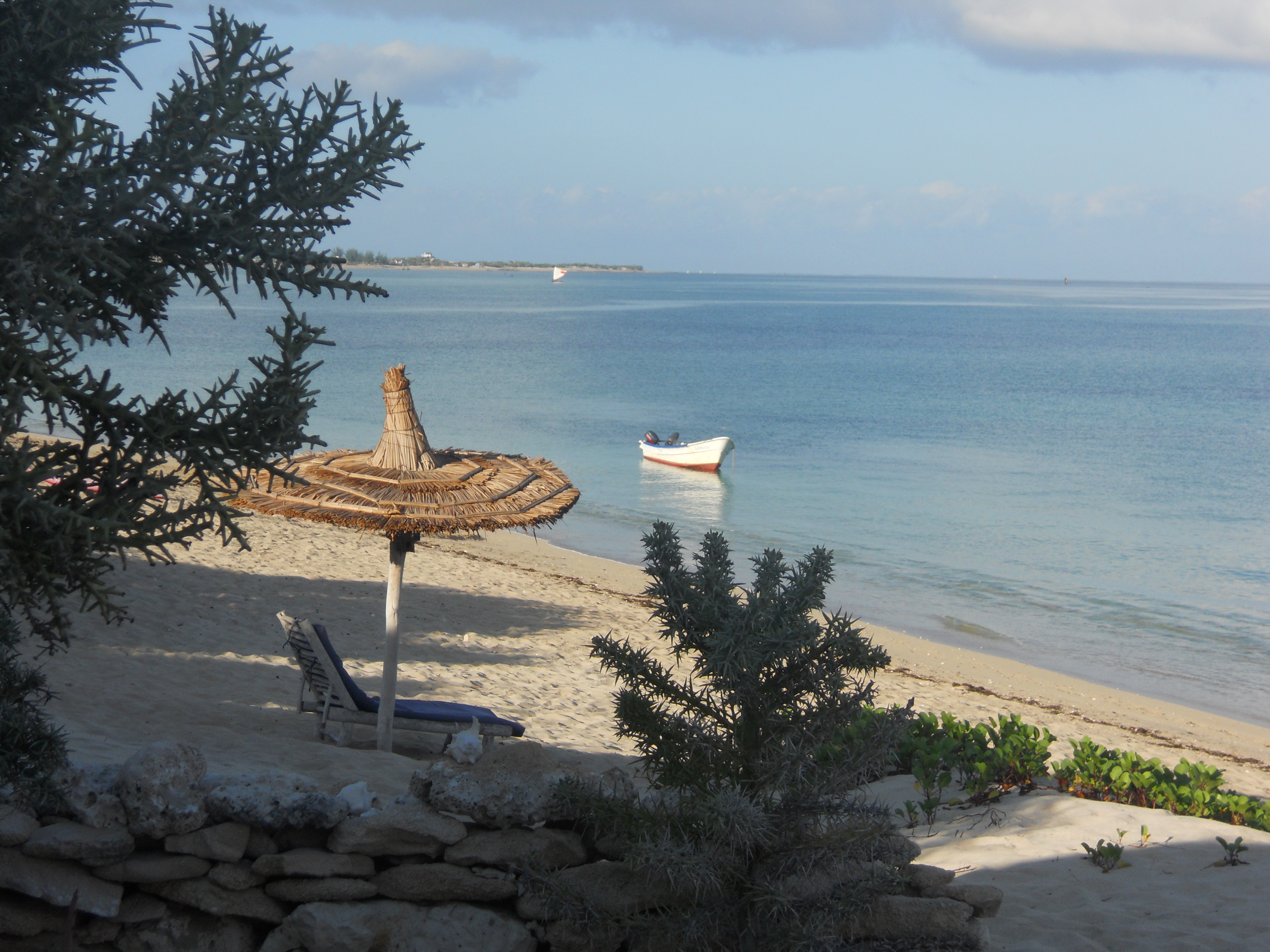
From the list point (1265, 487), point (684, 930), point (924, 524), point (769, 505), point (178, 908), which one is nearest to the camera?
point (684, 930)

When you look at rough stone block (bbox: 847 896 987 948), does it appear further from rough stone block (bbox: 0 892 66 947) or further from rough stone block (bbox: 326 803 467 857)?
rough stone block (bbox: 0 892 66 947)

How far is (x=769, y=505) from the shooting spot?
2397 cm

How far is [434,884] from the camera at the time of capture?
156 inches

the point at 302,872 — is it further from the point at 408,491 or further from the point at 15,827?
the point at 408,491

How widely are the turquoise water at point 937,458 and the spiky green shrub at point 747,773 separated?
405cm

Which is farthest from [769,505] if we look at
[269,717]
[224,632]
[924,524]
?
[269,717]

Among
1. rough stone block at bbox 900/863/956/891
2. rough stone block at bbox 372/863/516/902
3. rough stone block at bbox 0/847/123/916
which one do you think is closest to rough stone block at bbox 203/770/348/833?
rough stone block at bbox 372/863/516/902

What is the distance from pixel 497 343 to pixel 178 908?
67121 millimetres

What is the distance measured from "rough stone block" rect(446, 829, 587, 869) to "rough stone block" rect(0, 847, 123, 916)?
1.26 meters

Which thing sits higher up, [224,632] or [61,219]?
[61,219]

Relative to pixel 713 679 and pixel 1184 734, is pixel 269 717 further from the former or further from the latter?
pixel 1184 734

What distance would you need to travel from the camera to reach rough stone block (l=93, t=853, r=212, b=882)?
3801 millimetres

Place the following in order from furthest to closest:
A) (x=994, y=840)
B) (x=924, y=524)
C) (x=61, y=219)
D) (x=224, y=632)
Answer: (x=924, y=524), (x=224, y=632), (x=994, y=840), (x=61, y=219)

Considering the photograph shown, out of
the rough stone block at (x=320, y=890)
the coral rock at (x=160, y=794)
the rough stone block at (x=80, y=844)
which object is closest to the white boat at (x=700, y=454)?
the rough stone block at (x=320, y=890)
